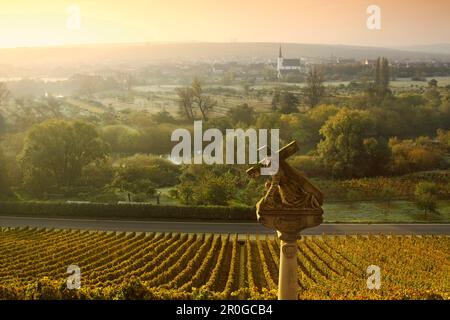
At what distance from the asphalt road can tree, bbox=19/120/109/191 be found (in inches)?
323

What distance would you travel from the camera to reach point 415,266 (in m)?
19.8

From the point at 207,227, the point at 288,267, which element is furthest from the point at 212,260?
the point at 288,267

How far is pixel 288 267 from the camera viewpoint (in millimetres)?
7938

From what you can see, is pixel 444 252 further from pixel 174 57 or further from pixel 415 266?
pixel 174 57

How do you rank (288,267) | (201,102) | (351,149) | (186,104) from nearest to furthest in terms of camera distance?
1. (288,267)
2. (351,149)
3. (186,104)
4. (201,102)

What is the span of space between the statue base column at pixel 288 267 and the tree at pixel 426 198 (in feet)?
83.9

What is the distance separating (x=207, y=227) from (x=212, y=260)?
23.9 feet

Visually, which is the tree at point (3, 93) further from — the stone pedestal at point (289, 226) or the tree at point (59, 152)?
the stone pedestal at point (289, 226)

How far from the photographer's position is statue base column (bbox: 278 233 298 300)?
309 inches

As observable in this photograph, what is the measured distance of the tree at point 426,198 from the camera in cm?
3094

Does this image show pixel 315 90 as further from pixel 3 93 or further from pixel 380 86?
pixel 3 93

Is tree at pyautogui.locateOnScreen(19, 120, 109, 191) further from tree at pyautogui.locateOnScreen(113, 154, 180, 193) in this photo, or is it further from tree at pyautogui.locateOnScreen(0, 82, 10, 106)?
tree at pyautogui.locateOnScreen(0, 82, 10, 106)

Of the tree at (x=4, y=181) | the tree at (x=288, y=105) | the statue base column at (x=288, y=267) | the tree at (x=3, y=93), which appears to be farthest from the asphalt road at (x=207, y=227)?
the tree at (x=3, y=93)

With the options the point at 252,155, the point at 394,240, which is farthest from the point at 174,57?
the point at 394,240
